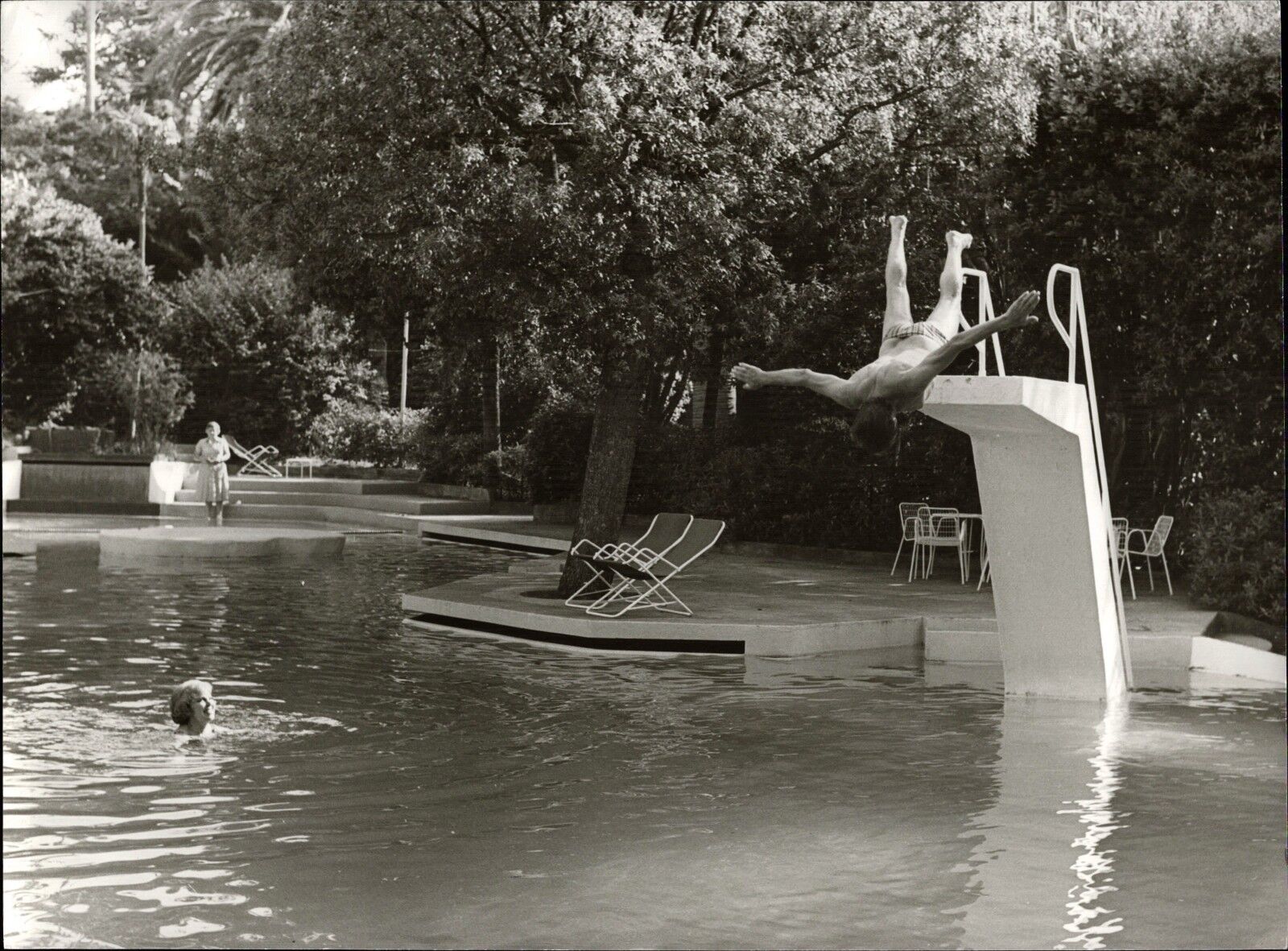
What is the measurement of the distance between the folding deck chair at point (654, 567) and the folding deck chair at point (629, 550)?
0.21 ft

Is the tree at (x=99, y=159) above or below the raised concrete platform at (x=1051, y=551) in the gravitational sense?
above

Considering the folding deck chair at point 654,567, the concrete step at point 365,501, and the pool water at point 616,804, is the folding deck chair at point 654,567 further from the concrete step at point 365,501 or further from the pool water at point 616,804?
the concrete step at point 365,501

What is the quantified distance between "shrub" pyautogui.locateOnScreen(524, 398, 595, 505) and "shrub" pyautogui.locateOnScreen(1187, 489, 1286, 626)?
10.4 meters

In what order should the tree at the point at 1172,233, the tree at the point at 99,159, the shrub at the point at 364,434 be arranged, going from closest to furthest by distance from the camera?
1. the tree at the point at 99,159
2. the tree at the point at 1172,233
3. the shrub at the point at 364,434

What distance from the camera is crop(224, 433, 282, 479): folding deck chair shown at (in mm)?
27003

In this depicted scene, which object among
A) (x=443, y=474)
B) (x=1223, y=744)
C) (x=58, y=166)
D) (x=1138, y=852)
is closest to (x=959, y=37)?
(x=1223, y=744)

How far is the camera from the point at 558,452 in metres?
21.0

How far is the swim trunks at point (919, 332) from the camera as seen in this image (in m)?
6.82

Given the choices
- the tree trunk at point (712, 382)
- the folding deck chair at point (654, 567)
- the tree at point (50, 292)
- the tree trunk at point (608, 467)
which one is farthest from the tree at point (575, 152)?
the tree trunk at point (712, 382)

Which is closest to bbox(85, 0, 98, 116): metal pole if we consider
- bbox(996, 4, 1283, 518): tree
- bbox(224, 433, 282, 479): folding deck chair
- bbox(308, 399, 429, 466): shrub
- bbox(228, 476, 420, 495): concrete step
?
bbox(996, 4, 1283, 518): tree

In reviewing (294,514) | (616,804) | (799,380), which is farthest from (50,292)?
(294,514)

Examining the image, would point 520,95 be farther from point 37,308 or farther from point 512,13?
point 37,308

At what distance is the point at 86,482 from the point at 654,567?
1006 centimetres

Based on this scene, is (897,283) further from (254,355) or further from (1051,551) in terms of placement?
(254,355)
